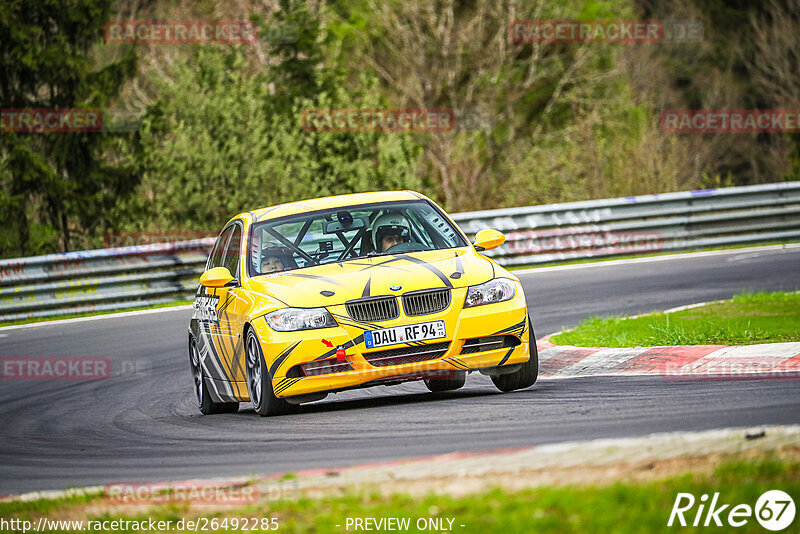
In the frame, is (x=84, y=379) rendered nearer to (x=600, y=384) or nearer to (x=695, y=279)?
(x=600, y=384)

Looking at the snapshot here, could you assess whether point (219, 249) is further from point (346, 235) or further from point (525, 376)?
point (525, 376)

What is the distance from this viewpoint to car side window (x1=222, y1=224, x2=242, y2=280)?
10242 mm

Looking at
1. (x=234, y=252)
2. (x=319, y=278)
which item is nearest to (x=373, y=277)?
(x=319, y=278)

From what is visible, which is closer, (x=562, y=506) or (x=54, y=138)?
(x=562, y=506)

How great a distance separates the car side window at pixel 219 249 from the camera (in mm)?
10953

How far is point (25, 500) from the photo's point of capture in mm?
6562

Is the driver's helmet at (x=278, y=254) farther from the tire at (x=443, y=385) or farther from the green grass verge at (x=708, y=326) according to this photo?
the green grass verge at (x=708, y=326)

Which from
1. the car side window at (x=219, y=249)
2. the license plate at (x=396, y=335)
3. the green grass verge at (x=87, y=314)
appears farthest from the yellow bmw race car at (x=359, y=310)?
the green grass verge at (x=87, y=314)

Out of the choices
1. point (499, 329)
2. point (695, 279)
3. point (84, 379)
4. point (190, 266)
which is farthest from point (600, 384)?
point (190, 266)

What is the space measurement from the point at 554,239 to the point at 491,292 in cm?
1236

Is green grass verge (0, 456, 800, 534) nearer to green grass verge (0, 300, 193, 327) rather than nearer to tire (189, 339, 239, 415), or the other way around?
tire (189, 339, 239, 415)

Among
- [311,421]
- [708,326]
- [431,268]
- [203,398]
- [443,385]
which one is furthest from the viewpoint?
[708,326]

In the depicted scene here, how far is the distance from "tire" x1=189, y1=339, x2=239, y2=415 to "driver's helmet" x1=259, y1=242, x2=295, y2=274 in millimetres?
1332

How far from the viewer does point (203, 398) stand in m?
10.6
